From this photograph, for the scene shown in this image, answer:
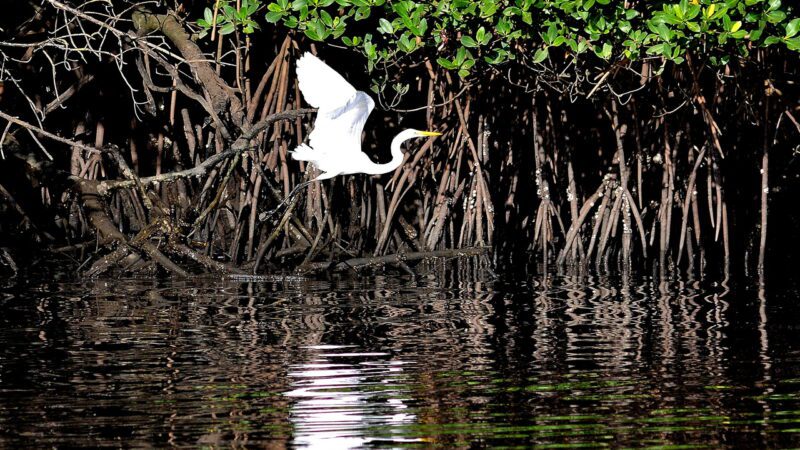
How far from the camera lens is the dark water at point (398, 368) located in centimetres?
474

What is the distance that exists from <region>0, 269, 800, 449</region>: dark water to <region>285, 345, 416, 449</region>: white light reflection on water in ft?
0.04

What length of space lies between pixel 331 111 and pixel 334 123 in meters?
0.36

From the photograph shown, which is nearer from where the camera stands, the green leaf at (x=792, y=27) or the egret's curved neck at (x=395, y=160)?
the green leaf at (x=792, y=27)

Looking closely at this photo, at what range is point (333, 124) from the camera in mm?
9969

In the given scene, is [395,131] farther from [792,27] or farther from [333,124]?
[792,27]

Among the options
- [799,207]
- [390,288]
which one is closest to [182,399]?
[390,288]

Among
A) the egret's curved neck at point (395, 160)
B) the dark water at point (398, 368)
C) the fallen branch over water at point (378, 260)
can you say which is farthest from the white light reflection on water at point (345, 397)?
the egret's curved neck at point (395, 160)

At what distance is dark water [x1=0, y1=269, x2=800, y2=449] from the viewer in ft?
15.6

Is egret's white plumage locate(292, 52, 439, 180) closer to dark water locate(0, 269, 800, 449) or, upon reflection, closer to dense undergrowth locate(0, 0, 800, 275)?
dense undergrowth locate(0, 0, 800, 275)

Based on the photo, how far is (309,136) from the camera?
10133 mm

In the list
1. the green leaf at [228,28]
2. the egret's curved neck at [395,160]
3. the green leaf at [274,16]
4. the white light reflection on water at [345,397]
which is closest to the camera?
the white light reflection on water at [345,397]

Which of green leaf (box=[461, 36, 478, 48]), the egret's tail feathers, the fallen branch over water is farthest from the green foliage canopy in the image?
the fallen branch over water

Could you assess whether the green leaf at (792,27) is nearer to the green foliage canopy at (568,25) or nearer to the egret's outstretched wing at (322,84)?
the green foliage canopy at (568,25)

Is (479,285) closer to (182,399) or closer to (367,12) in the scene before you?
(367,12)
